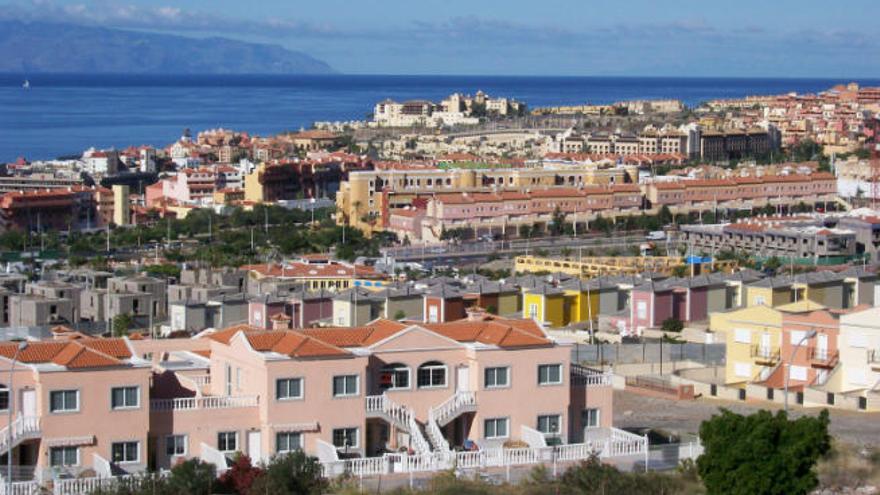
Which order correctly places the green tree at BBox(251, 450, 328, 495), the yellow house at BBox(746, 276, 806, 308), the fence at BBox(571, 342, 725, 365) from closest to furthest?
the green tree at BBox(251, 450, 328, 495) < the fence at BBox(571, 342, 725, 365) < the yellow house at BBox(746, 276, 806, 308)

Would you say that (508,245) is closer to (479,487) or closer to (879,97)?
(479,487)

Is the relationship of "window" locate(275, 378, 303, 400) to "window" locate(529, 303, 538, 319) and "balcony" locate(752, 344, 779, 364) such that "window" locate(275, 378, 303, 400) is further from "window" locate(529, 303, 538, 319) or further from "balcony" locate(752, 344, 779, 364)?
"window" locate(529, 303, 538, 319)

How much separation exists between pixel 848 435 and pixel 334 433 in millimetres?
3974

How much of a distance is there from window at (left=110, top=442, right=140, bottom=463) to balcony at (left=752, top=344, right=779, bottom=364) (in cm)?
645

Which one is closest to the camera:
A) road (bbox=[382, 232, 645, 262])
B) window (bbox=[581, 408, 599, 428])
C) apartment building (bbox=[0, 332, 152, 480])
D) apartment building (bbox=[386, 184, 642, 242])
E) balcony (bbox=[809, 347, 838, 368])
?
apartment building (bbox=[0, 332, 152, 480])

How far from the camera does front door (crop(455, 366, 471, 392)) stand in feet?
38.5

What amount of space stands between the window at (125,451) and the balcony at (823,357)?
20.9 feet

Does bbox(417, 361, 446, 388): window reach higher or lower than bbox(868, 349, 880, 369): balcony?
higher

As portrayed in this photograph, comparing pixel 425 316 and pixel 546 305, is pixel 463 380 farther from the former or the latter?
pixel 546 305

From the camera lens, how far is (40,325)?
72.8ft

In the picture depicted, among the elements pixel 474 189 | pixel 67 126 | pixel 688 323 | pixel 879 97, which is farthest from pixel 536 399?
pixel 67 126

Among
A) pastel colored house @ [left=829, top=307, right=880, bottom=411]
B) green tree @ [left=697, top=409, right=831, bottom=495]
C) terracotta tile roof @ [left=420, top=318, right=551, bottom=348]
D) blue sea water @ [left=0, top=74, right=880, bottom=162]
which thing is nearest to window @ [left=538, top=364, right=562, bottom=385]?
terracotta tile roof @ [left=420, top=318, right=551, bottom=348]

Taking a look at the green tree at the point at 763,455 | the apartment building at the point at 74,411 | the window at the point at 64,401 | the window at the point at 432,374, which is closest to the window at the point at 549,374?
the window at the point at 432,374

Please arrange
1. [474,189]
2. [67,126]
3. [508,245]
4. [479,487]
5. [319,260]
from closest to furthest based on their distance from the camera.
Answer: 1. [479,487]
2. [319,260]
3. [508,245]
4. [474,189]
5. [67,126]
